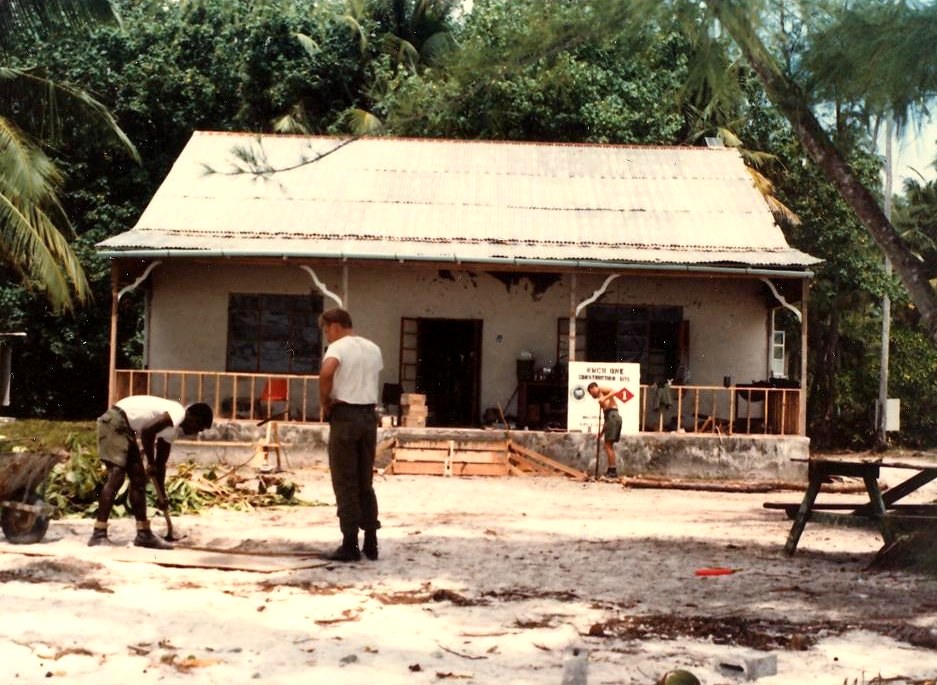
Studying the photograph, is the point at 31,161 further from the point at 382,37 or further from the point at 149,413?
the point at 382,37

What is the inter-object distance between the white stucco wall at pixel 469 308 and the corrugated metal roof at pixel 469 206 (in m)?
0.88

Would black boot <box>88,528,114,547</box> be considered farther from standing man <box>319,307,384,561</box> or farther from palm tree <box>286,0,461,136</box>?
palm tree <box>286,0,461,136</box>

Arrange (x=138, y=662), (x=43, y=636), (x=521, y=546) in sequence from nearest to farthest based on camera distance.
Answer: (x=138, y=662)
(x=43, y=636)
(x=521, y=546)

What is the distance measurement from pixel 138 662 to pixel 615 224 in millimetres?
14008

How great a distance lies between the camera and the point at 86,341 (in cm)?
2619

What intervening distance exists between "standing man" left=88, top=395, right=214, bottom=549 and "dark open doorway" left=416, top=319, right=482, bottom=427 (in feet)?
34.9

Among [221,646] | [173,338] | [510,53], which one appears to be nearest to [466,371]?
[173,338]

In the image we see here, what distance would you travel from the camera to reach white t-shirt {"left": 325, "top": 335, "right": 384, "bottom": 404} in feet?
26.0

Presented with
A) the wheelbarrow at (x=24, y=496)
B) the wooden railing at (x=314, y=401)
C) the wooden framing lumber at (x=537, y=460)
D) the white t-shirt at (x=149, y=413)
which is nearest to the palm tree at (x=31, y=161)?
the wooden railing at (x=314, y=401)

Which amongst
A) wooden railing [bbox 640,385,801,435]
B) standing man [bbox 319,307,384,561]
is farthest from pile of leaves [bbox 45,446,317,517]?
wooden railing [bbox 640,385,801,435]

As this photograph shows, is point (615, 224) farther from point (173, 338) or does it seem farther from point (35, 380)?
point (35, 380)

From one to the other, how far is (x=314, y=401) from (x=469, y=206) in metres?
3.69

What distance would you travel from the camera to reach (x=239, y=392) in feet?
61.4

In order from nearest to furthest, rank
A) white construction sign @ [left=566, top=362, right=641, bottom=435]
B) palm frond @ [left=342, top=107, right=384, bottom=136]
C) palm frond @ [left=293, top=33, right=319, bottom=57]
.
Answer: white construction sign @ [left=566, top=362, right=641, bottom=435] → palm frond @ [left=342, top=107, right=384, bottom=136] → palm frond @ [left=293, top=33, right=319, bottom=57]
